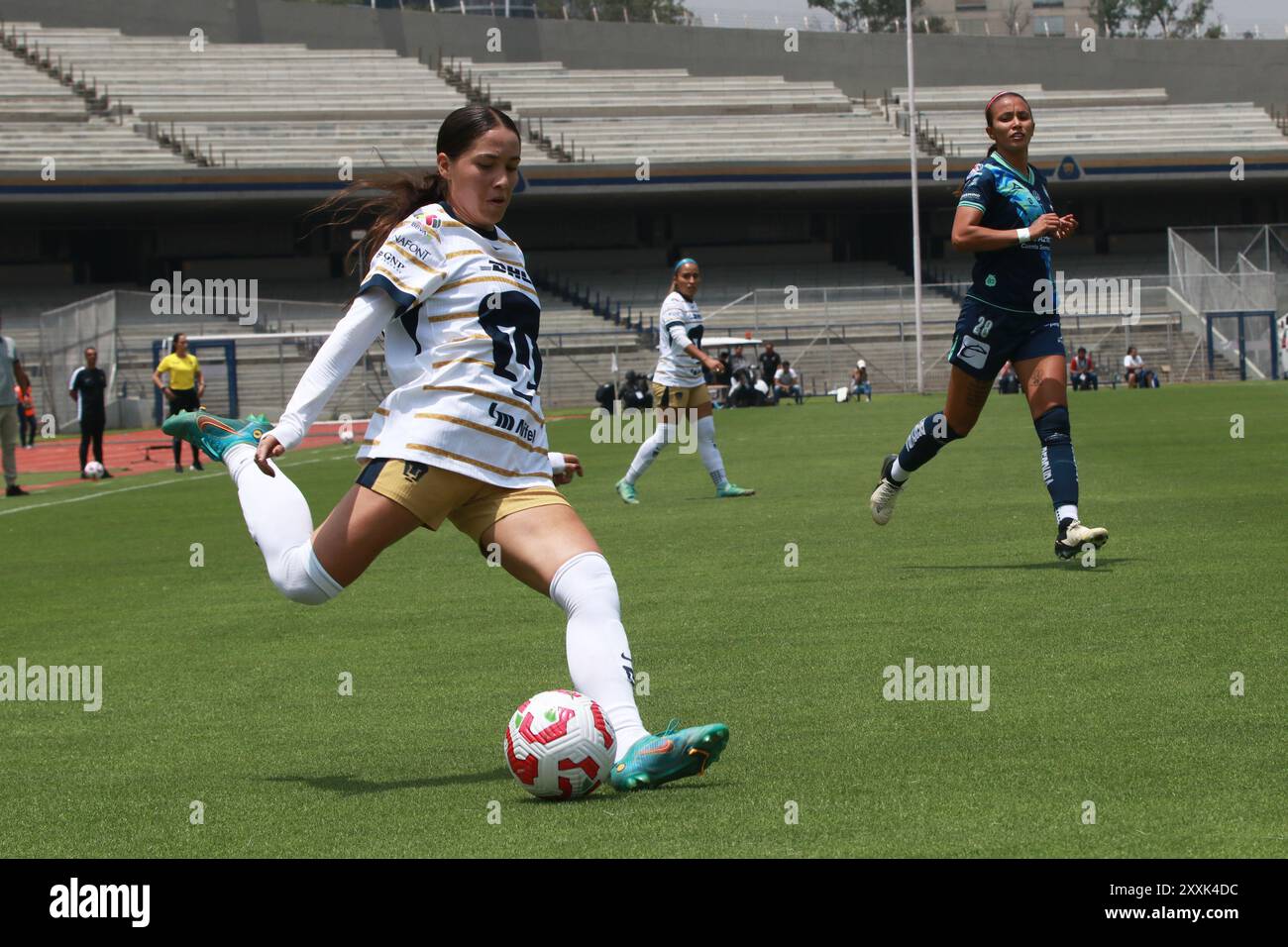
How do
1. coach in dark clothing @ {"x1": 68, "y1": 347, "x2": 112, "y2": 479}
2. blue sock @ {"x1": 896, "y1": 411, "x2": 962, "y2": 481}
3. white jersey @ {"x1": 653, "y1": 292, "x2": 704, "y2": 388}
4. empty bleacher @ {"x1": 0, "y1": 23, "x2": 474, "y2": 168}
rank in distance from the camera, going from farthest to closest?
empty bleacher @ {"x1": 0, "y1": 23, "x2": 474, "y2": 168} < coach in dark clothing @ {"x1": 68, "y1": 347, "x2": 112, "y2": 479} < white jersey @ {"x1": 653, "y1": 292, "x2": 704, "y2": 388} < blue sock @ {"x1": 896, "y1": 411, "x2": 962, "y2": 481}

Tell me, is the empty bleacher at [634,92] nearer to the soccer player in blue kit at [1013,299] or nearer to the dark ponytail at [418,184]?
the soccer player in blue kit at [1013,299]

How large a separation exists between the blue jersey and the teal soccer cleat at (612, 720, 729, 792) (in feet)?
18.5

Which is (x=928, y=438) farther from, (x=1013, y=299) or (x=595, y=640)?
(x=595, y=640)

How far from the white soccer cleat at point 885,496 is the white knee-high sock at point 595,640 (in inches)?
244

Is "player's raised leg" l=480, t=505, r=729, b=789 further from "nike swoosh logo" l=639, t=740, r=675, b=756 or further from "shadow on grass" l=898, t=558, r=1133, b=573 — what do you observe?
"shadow on grass" l=898, t=558, r=1133, b=573

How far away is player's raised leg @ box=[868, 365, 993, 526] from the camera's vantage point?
10352 millimetres

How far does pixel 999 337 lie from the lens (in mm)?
10172

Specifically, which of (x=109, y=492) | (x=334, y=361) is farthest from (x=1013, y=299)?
(x=109, y=492)

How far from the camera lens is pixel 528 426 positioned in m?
5.58

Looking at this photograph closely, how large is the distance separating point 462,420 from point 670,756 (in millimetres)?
1250

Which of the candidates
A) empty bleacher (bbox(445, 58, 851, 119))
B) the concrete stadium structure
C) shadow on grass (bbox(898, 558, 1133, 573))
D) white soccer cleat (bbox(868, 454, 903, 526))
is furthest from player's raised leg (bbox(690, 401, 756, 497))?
empty bleacher (bbox(445, 58, 851, 119))

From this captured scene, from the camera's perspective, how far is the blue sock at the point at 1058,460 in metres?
9.96

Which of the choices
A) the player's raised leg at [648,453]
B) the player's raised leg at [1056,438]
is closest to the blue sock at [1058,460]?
the player's raised leg at [1056,438]
